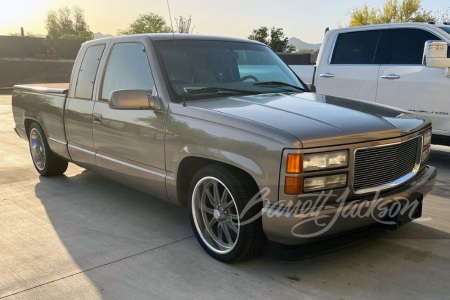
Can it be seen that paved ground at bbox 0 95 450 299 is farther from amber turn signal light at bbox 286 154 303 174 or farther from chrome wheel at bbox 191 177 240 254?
amber turn signal light at bbox 286 154 303 174

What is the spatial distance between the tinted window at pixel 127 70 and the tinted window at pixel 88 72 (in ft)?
0.93

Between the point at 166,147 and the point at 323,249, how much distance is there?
1504 millimetres

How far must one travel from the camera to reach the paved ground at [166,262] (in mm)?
3137

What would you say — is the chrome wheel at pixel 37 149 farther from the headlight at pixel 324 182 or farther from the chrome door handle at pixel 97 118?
the headlight at pixel 324 182

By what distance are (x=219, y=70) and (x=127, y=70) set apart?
2.96 ft

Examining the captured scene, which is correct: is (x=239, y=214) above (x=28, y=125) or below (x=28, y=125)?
below

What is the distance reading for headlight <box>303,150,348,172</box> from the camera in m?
2.96

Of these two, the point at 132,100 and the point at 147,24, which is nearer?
the point at 132,100

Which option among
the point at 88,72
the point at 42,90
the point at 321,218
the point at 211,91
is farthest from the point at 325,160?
the point at 42,90

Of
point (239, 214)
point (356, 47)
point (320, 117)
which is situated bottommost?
point (239, 214)

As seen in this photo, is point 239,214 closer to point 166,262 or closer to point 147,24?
point 166,262

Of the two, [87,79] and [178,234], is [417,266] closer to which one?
[178,234]

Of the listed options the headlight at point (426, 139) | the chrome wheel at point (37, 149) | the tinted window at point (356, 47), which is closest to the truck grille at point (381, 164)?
the headlight at point (426, 139)

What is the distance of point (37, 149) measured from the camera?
6.38m
